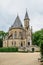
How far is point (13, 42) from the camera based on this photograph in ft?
281

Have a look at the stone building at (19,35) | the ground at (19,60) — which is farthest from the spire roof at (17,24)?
the ground at (19,60)

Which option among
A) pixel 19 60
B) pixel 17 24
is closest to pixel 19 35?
pixel 17 24

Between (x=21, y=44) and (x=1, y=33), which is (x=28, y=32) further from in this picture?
(x=1, y=33)

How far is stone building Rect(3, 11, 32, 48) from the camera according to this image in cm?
8638

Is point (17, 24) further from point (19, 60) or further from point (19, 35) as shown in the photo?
point (19, 60)

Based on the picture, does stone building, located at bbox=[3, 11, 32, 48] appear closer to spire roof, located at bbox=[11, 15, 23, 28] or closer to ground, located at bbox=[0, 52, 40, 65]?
spire roof, located at bbox=[11, 15, 23, 28]

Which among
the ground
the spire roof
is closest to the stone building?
the spire roof

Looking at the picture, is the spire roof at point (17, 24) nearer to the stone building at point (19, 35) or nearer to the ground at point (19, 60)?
the stone building at point (19, 35)

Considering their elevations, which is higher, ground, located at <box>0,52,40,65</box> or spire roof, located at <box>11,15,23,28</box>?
spire roof, located at <box>11,15,23,28</box>

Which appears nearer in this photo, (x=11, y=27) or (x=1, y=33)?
(x=11, y=27)

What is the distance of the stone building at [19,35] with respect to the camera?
86.4 metres

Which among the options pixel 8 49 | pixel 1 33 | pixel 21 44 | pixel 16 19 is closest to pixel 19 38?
pixel 21 44

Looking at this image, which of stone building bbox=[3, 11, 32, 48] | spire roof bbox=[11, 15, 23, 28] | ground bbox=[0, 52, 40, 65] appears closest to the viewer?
ground bbox=[0, 52, 40, 65]

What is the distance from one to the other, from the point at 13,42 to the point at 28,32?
842 centimetres
